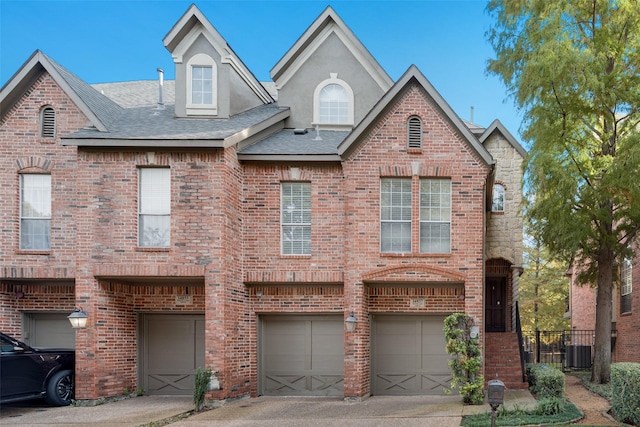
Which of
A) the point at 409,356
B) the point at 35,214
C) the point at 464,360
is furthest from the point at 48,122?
the point at 464,360

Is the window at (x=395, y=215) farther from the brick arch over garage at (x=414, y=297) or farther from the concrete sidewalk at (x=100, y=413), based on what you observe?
the concrete sidewalk at (x=100, y=413)

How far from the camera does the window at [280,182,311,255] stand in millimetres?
14805

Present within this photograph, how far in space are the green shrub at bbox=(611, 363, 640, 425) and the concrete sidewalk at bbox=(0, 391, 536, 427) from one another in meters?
1.98

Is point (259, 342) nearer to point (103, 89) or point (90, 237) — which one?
point (90, 237)

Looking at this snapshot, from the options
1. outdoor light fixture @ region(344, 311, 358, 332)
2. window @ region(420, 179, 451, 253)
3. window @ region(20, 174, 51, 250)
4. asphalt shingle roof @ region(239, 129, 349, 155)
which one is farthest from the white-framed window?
window @ region(20, 174, 51, 250)

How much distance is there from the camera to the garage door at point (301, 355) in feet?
49.7

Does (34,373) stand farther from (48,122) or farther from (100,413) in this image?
(48,122)

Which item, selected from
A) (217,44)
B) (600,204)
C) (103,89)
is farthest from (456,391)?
(103,89)

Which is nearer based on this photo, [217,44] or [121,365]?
[121,365]

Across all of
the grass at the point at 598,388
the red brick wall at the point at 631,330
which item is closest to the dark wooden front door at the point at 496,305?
the grass at the point at 598,388

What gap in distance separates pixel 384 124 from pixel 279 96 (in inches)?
165

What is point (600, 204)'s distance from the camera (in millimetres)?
15633

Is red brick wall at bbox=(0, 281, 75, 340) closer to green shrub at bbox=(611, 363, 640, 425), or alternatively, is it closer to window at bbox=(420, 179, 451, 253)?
window at bbox=(420, 179, 451, 253)

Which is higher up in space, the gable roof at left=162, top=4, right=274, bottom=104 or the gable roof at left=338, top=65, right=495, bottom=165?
the gable roof at left=162, top=4, right=274, bottom=104
